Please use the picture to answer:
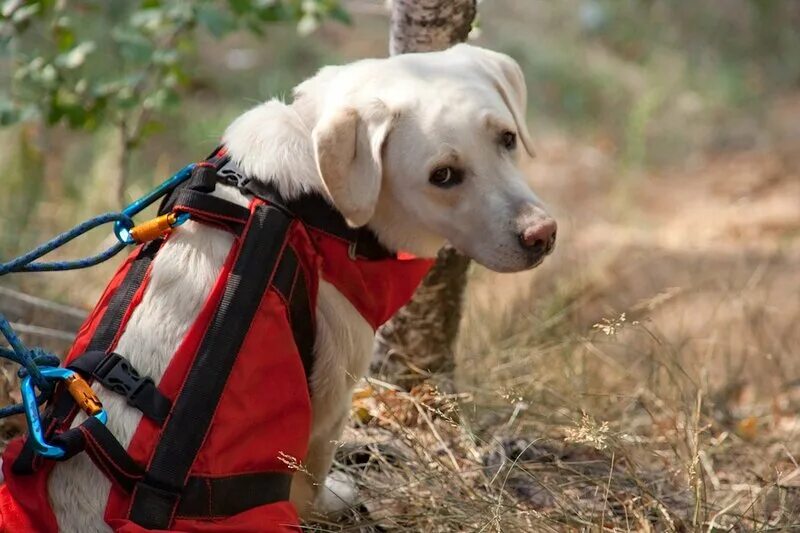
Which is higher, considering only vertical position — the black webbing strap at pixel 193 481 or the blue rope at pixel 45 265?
the blue rope at pixel 45 265

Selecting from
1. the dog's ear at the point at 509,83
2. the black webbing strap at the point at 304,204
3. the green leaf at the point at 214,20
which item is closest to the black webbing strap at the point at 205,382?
the black webbing strap at the point at 304,204

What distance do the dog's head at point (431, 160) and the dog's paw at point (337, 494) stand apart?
2.33ft

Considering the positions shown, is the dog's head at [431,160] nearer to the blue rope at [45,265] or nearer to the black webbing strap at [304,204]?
the black webbing strap at [304,204]

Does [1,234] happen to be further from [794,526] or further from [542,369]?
[794,526]

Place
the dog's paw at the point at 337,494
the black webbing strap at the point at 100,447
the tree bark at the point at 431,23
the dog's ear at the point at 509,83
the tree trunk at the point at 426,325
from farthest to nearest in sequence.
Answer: the tree trunk at the point at 426,325 → the tree bark at the point at 431,23 → the dog's paw at the point at 337,494 → the dog's ear at the point at 509,83 → the black webbing strap at the point at 100,447

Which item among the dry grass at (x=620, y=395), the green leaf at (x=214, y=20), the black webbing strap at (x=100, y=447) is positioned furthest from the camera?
the green leaf at (x=214, y=20)

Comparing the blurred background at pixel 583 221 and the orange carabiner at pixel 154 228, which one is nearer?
the orange carabiner at pixel 154 228

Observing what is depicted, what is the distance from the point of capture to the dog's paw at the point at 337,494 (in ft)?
8.87

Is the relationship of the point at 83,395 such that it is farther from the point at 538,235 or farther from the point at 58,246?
the point at 538,235

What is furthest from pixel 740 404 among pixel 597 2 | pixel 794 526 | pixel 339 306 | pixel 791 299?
pixel 597 2

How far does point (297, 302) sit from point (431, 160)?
44 cm

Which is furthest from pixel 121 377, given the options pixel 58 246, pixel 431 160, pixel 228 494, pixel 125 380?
pixel 431 160

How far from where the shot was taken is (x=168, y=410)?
2.14m

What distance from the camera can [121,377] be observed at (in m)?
2.17
